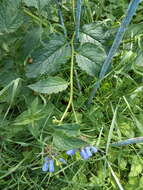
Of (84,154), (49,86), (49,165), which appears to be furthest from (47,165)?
(49,86)

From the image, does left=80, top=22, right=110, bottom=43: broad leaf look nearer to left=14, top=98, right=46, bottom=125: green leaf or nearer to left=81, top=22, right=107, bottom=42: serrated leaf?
left=81, top=22, right=107, bottom=42: serrated leaf

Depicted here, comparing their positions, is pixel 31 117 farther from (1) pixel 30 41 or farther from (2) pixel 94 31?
(2) pixel 94 31

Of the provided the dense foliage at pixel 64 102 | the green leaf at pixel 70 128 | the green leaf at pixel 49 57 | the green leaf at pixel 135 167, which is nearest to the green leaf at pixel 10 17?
the dense foliage at pixel 64 102

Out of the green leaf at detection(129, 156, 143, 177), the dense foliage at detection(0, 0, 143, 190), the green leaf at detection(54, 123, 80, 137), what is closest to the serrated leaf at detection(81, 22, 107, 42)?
the dense foliage at detection(0, 0, 143, 190)

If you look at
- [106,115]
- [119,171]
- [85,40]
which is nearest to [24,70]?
[85,40]

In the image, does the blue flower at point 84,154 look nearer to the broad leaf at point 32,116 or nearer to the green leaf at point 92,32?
the broad leaf at point 32,116
